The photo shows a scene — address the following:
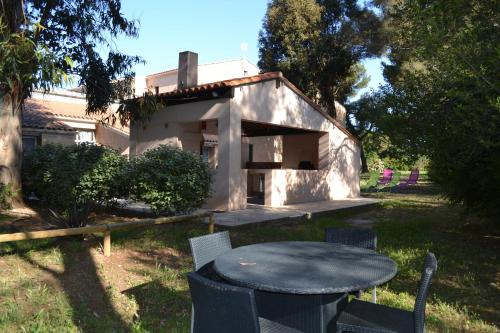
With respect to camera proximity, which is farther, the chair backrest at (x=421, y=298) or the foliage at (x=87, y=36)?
the foliage at (x=87, y=36)

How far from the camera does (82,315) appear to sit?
4234 mm

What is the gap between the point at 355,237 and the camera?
4.46 meters

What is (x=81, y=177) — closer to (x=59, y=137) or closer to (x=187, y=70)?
(x=187, y=70)

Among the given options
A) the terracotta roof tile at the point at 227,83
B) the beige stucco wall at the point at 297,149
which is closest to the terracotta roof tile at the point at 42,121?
the terracotta roof tile at the point at 227,83

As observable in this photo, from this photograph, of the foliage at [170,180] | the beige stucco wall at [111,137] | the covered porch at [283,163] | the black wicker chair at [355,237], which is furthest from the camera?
the beige stucco wall at [111,137]

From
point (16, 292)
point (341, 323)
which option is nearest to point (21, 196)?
point (16, 292)

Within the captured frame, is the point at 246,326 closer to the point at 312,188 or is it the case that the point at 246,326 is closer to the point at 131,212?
the point at 131,212

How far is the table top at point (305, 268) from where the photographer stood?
269 centimetres

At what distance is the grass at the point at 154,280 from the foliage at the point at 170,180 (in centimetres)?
67

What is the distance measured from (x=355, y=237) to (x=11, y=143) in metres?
10.7

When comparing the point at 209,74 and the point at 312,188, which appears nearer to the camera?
the point at 312,188

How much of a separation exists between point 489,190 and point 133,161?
26.7ft

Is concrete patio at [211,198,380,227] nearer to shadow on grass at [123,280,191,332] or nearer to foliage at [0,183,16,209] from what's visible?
shadow on grass at [123,280,191,332]

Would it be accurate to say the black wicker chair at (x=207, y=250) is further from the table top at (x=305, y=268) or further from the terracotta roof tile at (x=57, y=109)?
the terracotta roof tile at (x=57, y=109)
